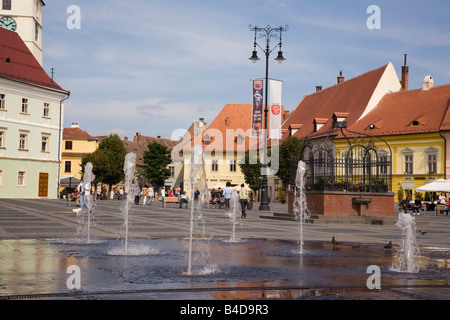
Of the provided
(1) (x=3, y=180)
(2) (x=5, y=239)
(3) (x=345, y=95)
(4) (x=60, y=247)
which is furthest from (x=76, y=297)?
(3) (x=345, y=95)

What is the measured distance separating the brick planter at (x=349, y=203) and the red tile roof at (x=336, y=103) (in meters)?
31.5

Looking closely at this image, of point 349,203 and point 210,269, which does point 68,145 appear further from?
point 210,269

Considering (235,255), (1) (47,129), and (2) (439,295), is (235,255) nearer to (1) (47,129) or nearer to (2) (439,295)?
(2) (439,295)

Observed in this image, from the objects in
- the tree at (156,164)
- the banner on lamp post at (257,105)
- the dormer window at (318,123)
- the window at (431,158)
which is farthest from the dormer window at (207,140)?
the banner on lamp post at (257,105)

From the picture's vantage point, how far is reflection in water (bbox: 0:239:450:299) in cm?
679

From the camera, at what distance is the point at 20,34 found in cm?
5738

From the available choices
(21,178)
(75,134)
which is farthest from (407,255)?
(75,134)

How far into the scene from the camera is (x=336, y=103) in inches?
2547

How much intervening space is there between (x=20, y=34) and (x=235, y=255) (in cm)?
5283

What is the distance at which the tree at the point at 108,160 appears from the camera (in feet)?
229

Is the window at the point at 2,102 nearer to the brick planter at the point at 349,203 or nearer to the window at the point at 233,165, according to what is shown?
the brick planter at the point at 349,203

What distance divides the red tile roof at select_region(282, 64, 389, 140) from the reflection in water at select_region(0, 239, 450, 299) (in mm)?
46369

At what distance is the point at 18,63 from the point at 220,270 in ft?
158

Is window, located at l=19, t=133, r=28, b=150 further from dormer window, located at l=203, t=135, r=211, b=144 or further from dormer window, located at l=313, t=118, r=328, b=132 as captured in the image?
dormer window, located at l=203, t=135, r=211, b=144
